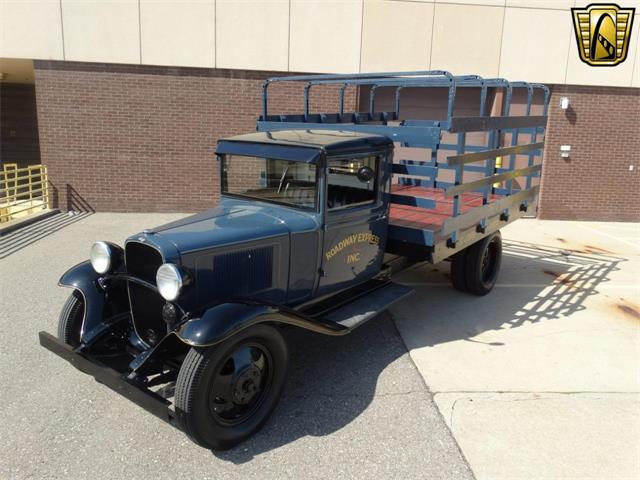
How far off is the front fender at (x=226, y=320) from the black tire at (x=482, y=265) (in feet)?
10.6

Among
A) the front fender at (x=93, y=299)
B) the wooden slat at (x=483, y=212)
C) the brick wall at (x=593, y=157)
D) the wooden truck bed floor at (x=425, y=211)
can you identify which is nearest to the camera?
the front fender at (x=93, y=299)

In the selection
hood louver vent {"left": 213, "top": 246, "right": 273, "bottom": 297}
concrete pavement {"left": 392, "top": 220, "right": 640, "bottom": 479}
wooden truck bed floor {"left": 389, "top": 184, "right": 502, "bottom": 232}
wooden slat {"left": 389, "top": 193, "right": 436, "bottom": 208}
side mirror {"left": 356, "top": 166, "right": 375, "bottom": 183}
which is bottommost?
concrete pavement {"left": 392, "top": 220, "right": 640, "bottom": 479}

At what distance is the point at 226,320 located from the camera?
10.5 feet

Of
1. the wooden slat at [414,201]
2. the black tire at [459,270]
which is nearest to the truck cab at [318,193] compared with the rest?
the wooden slat at [414,201]

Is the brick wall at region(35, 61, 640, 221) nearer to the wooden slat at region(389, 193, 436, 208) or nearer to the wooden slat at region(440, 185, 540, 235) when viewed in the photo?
the wooden slat at region(440, 185, 540, 235)

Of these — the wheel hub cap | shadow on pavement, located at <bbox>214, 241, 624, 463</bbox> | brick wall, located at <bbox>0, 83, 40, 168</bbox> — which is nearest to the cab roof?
the wheel hub cap

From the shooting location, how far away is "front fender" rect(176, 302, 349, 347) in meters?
3.09

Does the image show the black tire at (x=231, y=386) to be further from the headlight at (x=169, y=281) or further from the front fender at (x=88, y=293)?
the front fender at (x=88, y=293)

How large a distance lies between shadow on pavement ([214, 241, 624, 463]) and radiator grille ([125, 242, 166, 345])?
102 centimetres

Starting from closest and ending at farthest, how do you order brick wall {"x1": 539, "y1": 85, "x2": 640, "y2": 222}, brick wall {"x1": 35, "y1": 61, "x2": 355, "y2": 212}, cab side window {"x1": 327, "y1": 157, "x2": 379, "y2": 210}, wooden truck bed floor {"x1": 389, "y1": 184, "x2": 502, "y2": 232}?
cab side window {"x1": 327, "y1": 157, "x2": 379, "y2": 210} → wooden truck bed floor {"x1": 389, "y1": 184, "x2": 502, "y2": 232} → brick wall {"x1": 35, "y1": 61, "x2": 355, "y2": 212} → brick wall {"x1": 539, "y1": 85, "x2": 640, "y2": 222}

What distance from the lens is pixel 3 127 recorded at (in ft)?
56.9

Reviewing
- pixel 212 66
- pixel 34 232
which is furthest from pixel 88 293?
pixel 212 66

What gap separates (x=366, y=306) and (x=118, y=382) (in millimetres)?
2178

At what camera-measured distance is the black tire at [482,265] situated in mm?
6133
